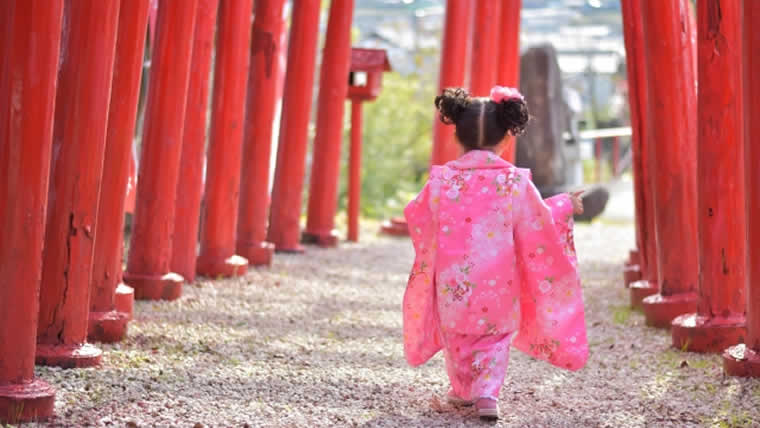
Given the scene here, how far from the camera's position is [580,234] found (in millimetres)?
13398

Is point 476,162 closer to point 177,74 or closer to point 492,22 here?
point 177,74

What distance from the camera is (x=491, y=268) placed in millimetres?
4555

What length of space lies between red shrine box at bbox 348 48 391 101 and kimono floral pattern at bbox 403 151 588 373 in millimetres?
7177

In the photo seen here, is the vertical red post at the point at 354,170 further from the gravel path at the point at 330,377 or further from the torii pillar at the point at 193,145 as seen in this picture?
the torii pillar at the point at 193,145

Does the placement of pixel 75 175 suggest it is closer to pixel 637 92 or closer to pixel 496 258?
pixel 496 258

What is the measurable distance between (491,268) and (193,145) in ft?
11.5

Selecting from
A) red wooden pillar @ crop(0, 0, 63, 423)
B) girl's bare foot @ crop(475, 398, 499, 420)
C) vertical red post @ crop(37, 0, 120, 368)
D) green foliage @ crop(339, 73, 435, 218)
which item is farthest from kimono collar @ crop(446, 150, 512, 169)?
green foliage @ crop(339, 73, 435, 218)

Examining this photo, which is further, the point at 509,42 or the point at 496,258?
the point at 509,42

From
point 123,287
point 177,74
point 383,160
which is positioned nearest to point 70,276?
point 123,287

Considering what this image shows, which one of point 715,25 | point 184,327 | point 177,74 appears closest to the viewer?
point 715,25

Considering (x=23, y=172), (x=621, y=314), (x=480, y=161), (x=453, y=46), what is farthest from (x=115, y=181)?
(x=453, y=46)

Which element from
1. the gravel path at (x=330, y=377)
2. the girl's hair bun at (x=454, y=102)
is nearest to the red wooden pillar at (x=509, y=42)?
the gravel path at (x=330, y=377)

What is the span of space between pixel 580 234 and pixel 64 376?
9.39m

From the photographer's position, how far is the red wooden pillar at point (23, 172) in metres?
3.96
